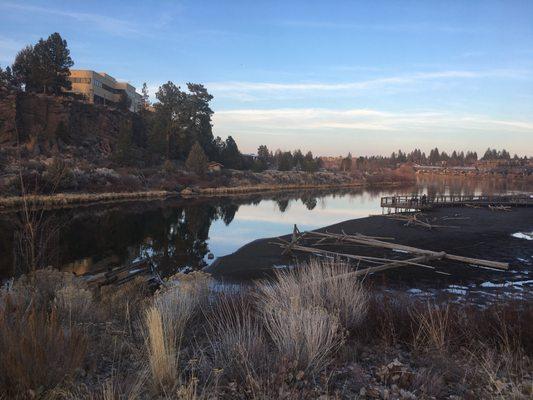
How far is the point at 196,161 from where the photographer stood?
7212cm

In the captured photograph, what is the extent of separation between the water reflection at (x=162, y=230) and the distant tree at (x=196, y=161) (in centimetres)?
1997

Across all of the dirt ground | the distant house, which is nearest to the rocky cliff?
the distant house

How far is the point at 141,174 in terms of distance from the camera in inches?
2517

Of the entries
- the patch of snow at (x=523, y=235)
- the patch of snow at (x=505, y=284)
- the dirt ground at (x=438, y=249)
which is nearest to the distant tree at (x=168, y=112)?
the dirt ground at (x=438, y=249)

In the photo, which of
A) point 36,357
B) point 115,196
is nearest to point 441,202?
point 115,196

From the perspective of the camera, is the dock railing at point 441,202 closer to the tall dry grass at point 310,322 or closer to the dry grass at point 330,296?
the dry grass at point 330,296

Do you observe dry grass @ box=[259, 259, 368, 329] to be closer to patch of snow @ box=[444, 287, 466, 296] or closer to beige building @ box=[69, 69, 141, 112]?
patch of snow @ box=[444, 287, 466, 296]

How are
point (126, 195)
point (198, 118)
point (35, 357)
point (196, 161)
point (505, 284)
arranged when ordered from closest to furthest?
point (35, 357) < point (505, 284) < point (126, 195) < point (196, 161) < point (198, 118)

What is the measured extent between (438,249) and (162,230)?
18645mm

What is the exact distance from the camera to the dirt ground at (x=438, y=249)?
1806 cm

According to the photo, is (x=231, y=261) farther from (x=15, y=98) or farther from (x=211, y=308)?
(x=15, y=98)

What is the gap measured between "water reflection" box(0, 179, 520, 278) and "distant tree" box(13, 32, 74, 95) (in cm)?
4090

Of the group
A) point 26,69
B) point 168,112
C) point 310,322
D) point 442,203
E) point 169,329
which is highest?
point 26,69

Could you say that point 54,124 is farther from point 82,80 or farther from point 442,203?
point 442,203
